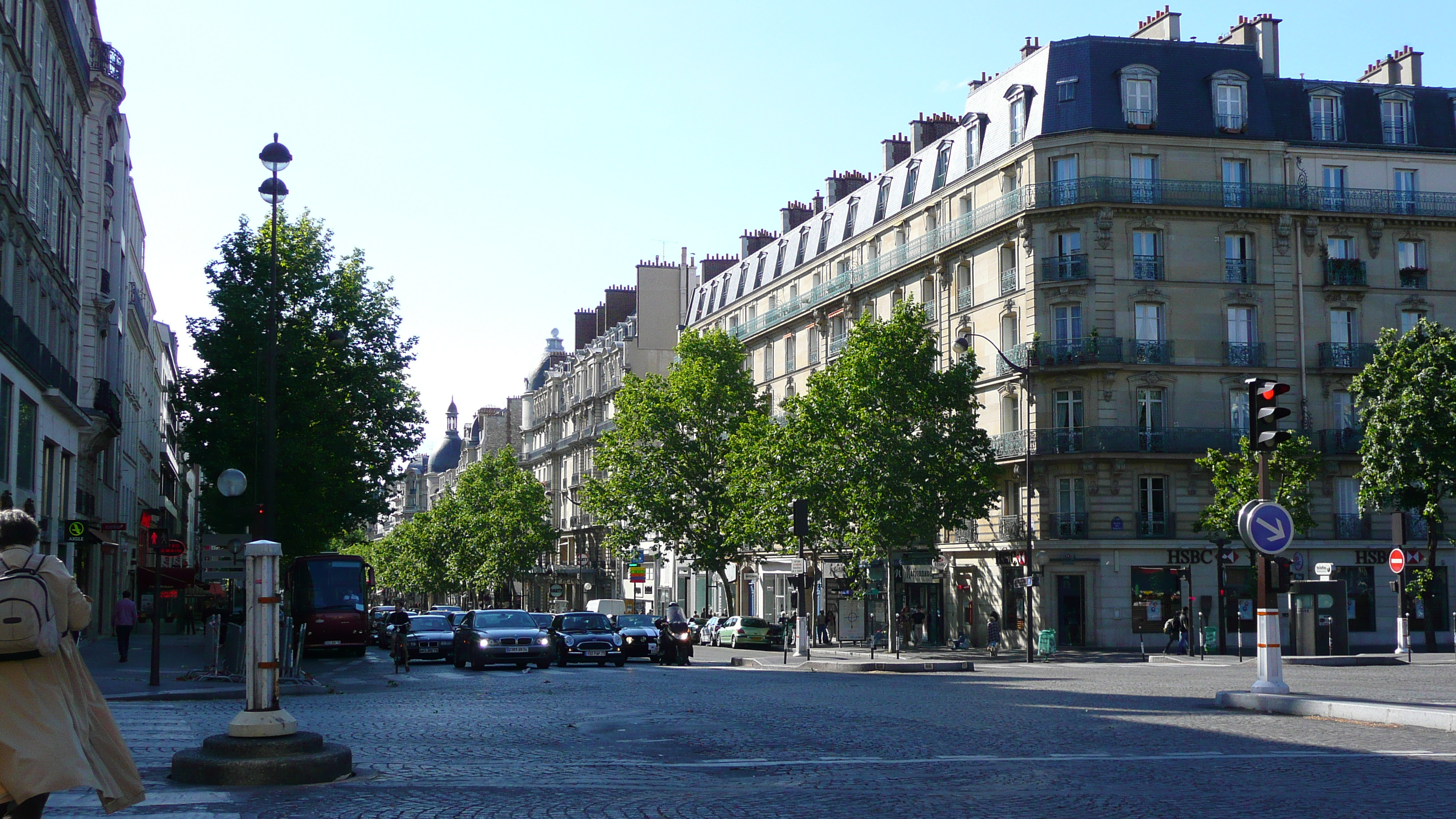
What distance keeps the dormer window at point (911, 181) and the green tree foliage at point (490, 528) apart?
1839 inches

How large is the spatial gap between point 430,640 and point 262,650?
101ft

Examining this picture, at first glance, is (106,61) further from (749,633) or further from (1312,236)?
(1312,236)

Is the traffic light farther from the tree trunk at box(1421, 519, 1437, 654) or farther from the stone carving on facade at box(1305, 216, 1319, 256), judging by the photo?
the stone carving on facade at box(1305, 216, 1319, 256)

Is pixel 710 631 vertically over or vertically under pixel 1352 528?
under

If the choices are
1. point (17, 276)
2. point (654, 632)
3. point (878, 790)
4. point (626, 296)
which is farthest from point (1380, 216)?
point (626, 296)

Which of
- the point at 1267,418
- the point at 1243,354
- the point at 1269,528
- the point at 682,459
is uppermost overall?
the point at 1243,354

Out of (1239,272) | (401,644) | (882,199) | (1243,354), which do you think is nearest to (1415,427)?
(1243,354)

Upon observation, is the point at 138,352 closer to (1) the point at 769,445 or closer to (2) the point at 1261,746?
(1) the point at 769,445

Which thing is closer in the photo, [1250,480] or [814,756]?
[814,756]

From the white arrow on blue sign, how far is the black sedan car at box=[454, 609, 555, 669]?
63.5 ft

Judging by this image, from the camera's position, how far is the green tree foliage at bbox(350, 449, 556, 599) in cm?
10100

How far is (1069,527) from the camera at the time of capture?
5028cm

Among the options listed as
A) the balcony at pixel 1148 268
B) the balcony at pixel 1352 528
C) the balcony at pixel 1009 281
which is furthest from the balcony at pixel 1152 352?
the balcony at pixel 1352 528

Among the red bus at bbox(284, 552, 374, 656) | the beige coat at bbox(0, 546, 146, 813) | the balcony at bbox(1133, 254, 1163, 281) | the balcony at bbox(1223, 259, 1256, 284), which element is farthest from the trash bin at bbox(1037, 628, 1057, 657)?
the beige coat at bbox(0, 546, 146, 813)
